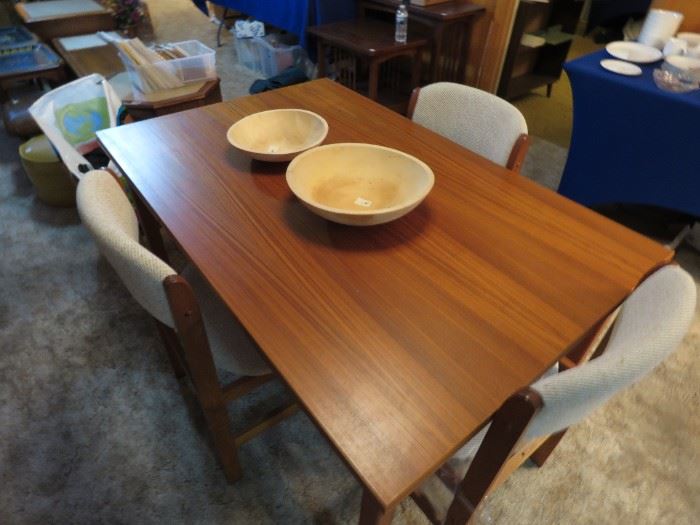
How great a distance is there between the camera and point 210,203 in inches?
37.8

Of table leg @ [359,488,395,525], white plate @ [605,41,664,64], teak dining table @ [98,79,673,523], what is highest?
white plate @ [605,41,664,64]

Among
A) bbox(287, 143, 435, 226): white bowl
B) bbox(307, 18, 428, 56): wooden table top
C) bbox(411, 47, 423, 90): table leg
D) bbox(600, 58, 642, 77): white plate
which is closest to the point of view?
bbox(287, 143, 435, 226): white bowl

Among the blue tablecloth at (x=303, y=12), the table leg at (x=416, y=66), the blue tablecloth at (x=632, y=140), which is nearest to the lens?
the blue tablecloth at (x=632, y=140)

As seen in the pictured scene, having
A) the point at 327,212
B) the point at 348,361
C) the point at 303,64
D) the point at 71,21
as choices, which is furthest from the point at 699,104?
the point at 71,21

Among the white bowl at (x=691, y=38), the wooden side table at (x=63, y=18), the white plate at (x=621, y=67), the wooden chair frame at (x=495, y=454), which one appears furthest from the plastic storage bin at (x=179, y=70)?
the white bowl at (x=691, y=38)

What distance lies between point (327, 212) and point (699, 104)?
144 cm

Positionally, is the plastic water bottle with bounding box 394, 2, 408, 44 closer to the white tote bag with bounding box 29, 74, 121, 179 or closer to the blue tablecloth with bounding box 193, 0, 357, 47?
the blue tablecloth with bounding box 193, 0, 357, 47

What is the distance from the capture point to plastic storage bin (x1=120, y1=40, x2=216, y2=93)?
1813 mm

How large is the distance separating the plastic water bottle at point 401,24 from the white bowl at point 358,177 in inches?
67.1

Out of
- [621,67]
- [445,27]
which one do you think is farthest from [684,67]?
[445,27]

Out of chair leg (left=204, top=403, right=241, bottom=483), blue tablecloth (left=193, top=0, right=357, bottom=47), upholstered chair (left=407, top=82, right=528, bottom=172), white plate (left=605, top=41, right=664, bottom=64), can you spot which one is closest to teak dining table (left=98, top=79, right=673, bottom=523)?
upholstered chair (left=407, top=82, right=528, bottom=172)

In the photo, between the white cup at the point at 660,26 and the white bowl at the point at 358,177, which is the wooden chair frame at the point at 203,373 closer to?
the white bowl at the point at 358,177

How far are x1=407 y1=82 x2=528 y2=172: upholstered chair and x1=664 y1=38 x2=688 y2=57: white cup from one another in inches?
41.7

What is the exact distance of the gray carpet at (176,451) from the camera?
1.17 metres
